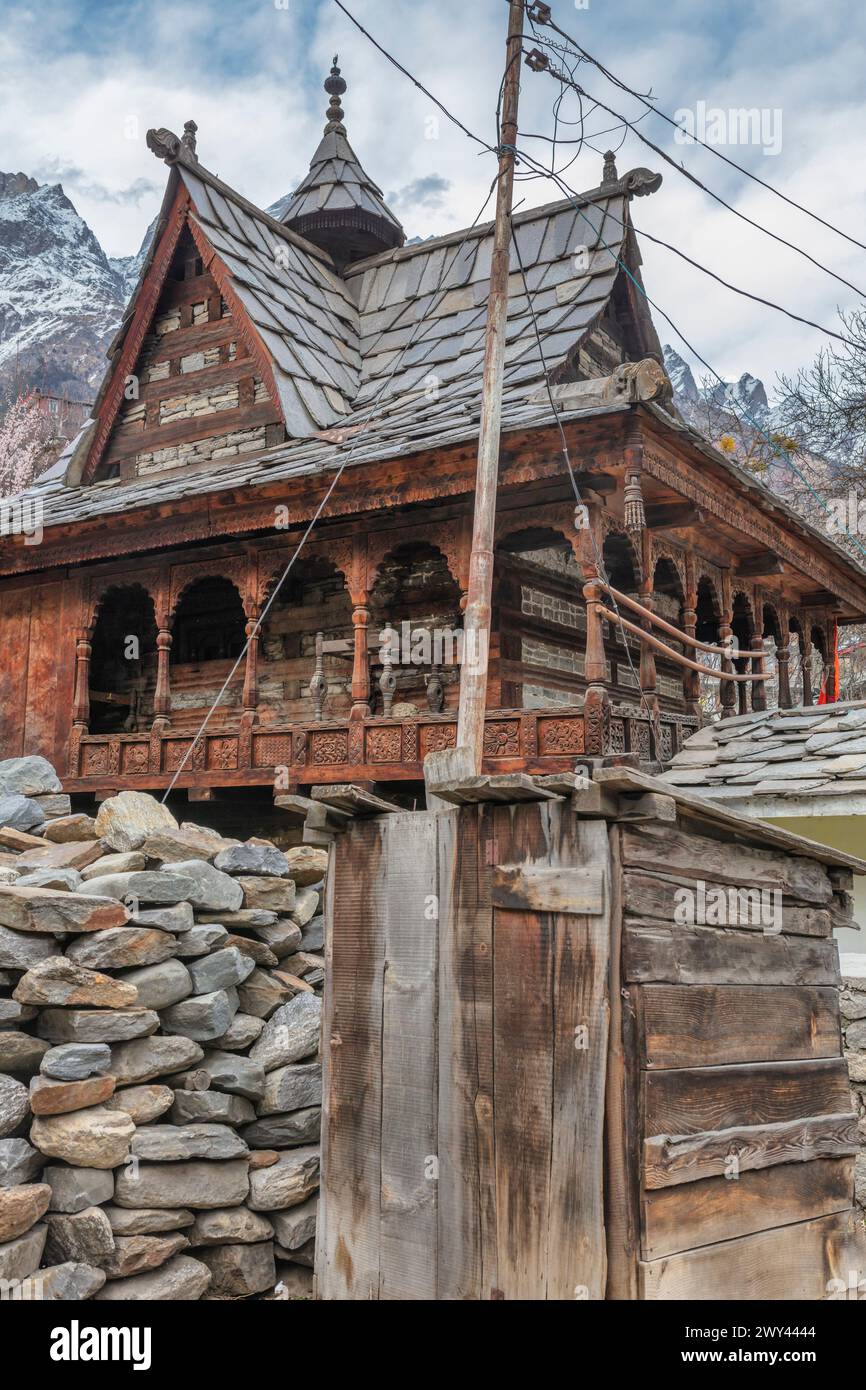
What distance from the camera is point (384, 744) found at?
10.3 m

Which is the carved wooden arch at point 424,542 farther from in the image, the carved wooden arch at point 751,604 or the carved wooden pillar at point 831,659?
the carved wooden pillar at point 831,659

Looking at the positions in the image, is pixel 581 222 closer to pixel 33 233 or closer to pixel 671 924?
pixel 671 924

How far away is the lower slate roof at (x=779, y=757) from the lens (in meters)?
8.49

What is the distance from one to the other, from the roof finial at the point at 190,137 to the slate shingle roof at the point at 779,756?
913 centimetres

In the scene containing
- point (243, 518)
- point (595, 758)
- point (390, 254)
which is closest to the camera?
point (595, 758)

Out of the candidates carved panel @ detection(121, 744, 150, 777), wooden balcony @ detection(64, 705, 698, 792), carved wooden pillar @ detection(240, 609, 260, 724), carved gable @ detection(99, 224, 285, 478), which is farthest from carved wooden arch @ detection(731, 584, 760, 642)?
carved panel @ detection(121, 744, 150, 777)

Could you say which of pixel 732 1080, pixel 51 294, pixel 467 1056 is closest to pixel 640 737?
pixel 732 1080

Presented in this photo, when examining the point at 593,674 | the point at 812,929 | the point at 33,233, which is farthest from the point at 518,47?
the point at 33,233

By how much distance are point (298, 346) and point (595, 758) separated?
22.8 ft

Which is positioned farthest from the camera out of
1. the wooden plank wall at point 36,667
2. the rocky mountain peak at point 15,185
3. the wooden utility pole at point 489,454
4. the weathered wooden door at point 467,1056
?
the rocky mountain peak at point 15,185

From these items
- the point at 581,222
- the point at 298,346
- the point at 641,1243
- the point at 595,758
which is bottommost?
the point at 641,1243

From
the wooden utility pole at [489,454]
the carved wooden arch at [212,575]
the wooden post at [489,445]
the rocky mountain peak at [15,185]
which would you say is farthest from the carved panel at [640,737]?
the rocky mountain peak at [15,185]

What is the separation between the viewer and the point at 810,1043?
5.26 metres

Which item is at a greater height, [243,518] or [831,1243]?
[243,518]
